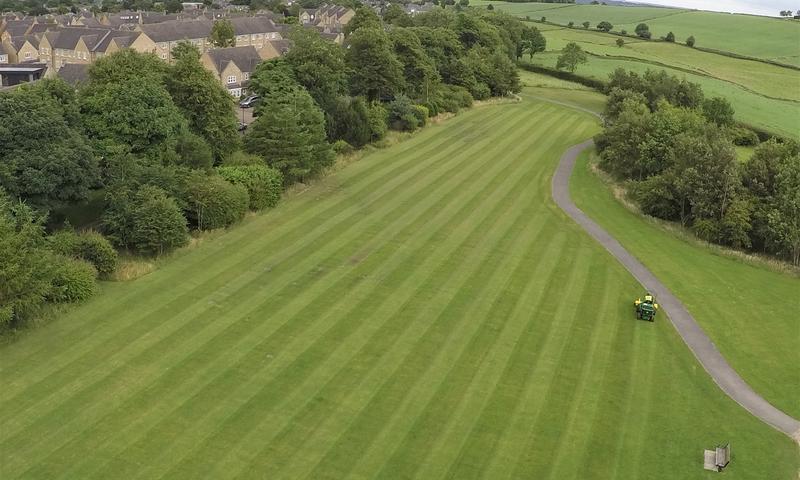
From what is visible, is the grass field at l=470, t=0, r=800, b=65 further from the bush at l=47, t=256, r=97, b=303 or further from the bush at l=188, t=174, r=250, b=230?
the bush at l=47, t=256, r=97, b=303

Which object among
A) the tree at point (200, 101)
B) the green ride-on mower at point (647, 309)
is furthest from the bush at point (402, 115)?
the green ride-on mower at point (647, 309)

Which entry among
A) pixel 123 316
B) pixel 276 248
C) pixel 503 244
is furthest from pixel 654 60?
pixel 123 316

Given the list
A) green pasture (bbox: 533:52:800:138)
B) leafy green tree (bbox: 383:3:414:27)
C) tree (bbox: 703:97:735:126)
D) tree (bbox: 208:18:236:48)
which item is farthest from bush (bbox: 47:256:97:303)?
leafy green tree (bbox: 383:3:414:27)

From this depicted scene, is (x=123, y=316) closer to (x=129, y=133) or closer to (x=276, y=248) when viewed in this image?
(x=276, y=248)

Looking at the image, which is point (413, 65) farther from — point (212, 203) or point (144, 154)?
point (212, 203)

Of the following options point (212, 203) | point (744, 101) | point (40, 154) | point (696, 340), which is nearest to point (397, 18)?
point (744, 101)

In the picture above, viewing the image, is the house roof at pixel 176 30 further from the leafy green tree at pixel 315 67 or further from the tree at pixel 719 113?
the tree at pixel 719 113

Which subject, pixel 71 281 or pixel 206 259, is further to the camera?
pixel 206 259
